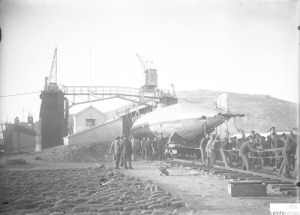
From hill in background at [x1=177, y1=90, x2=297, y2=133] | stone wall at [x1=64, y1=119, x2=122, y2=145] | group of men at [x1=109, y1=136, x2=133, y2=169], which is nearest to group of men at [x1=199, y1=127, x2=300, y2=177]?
group of men at [x1=109, y1=136, x2=133, y2=169]

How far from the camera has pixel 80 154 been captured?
20.7 meters

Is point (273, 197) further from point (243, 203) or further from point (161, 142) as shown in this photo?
point (161, 142)

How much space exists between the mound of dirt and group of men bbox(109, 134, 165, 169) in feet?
7.95

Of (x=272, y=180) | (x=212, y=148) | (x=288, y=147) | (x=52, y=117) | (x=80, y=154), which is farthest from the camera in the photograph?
(x=52, y=117)

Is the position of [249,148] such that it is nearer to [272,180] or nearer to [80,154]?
[272,180]

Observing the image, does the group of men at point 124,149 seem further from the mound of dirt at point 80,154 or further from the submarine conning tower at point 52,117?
the submarine conning tower at point 52,117

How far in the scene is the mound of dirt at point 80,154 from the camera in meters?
20.0

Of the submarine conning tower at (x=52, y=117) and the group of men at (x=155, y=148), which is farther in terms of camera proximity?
the submarine conning tower at (x=52, y=117)

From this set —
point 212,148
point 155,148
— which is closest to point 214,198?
point 212,148

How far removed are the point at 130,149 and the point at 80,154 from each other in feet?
25.2

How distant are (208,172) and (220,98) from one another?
15440 millimetres

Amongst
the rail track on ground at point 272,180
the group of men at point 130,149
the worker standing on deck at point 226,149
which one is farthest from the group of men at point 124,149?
the worker standing on deck at point 226,149

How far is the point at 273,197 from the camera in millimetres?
7016

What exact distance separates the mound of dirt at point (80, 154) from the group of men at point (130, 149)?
242 centimetres
